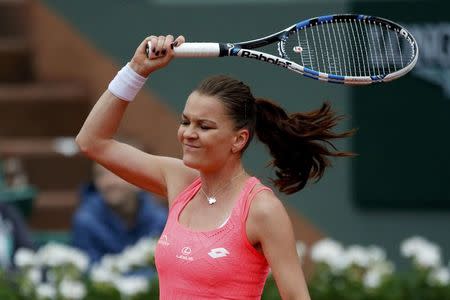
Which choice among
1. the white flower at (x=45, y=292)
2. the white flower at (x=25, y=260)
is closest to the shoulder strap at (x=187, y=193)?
the white flower at (x=45, y=292)

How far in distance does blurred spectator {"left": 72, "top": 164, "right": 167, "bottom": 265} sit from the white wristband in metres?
2.99

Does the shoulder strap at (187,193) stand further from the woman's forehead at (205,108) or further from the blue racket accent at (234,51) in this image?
the blue racket accent at (234,51)

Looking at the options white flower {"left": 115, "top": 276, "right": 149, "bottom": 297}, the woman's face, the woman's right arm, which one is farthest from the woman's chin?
white flower {"left": 115, "top": 276, "right": 149, "bottom": 297}

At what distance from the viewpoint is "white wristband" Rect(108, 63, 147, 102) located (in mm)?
4184

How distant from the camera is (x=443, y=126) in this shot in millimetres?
8078

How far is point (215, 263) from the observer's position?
13.0 ft

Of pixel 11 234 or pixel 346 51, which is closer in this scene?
pixel 346 51

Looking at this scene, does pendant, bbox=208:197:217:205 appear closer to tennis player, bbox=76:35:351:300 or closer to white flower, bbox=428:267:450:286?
tennis player, bbox=76:35:351:300

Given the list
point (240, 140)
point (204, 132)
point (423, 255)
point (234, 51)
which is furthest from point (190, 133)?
point (423, 255)

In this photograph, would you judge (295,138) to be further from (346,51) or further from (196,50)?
(346,51)

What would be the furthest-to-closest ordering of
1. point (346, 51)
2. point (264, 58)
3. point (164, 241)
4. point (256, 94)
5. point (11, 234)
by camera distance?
point (256, 94) < point (11, 234) < point (346, 51) < point (264, 58) < point (164, 241)

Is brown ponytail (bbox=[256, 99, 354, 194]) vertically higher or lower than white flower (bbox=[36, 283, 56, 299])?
higher

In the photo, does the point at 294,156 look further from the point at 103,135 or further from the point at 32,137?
the point at 32,137

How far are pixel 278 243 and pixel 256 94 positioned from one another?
4.43 meters
